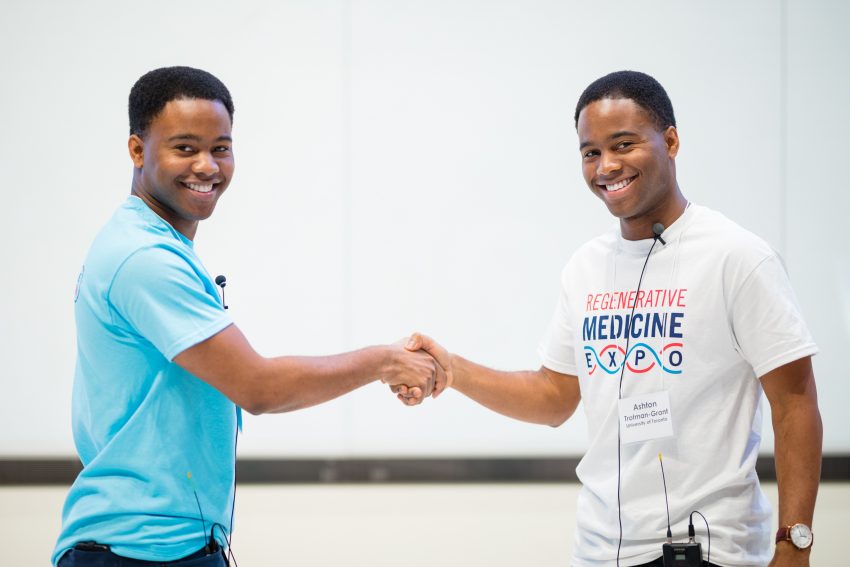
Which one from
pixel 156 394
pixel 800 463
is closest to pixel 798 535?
pixel 800 463

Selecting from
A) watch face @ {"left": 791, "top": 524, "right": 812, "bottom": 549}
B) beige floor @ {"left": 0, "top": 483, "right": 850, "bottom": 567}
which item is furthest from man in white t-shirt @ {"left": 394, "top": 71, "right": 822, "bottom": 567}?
beige floor @ {"left": 0, "top": 483, "right": 850, "bottom": 567}

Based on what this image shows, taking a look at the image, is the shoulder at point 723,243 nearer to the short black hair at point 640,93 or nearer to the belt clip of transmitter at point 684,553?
the short black hair at point 640,93

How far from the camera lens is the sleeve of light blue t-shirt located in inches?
57.2

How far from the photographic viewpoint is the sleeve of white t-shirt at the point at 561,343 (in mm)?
1976

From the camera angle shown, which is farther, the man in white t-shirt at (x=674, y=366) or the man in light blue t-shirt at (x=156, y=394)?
the man in white t-shirt at (x=674, y=366)

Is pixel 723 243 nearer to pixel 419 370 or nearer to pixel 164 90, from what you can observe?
pixel 419 370

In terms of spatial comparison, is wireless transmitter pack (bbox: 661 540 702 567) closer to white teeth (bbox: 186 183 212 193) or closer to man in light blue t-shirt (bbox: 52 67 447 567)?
man in light blue t-shirt (bbox: 52 67 447 567)

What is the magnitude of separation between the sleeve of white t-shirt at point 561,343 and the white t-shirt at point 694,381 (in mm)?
196

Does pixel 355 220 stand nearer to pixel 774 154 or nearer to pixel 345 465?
pixel 345 465

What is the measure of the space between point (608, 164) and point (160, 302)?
993 mm

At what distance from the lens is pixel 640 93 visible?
5.90ft

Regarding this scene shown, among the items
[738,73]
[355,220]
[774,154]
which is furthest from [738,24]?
[355,220]

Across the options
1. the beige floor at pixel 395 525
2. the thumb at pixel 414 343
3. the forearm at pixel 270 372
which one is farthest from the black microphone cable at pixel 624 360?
the beige floor at pixel 395 525

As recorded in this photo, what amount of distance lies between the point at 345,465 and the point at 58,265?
73.7 inches
